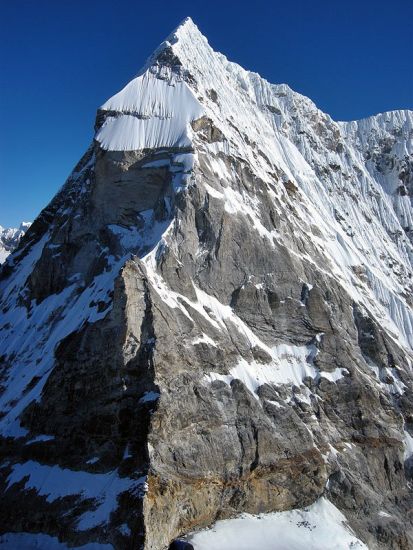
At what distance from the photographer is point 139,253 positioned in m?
45.8

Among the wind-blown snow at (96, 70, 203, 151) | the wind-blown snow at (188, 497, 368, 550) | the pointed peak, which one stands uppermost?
the pointed peak

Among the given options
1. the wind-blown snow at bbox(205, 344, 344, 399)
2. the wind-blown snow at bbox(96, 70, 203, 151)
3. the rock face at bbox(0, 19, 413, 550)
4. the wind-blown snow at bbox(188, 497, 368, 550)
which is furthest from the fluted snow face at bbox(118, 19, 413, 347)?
the wind-blown snow at bbox(188, 497, 368, 550)

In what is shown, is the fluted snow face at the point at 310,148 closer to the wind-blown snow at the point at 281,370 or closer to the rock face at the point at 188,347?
the rock face at the point at 188,347

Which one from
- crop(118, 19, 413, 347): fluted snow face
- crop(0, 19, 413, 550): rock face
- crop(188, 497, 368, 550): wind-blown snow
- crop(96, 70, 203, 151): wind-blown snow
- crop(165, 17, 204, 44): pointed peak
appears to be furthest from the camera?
crop(165, 17, 204, 44): pointed peak

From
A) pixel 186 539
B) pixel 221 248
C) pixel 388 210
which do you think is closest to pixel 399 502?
pixel 186 539

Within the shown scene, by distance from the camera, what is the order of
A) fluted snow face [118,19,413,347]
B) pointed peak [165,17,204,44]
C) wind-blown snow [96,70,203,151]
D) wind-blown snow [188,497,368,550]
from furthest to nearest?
pointed peak [165,17,204,44] → fluted snow face [118,19,413,347] → wind-blown snow [96,70,203,151] → wind-blown snow [188,497,368,550]

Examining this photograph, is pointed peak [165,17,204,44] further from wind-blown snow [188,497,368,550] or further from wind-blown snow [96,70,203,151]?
wind-blown snow [188,497,368,550]

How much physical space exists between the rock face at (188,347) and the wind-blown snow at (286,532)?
0.89 m

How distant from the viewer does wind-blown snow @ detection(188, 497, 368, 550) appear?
32.4 metres

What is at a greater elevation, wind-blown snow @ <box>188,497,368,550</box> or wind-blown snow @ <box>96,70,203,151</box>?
wind-blown snow @ <box>96,70,203,151</box>

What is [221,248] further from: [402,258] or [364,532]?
[402,258]

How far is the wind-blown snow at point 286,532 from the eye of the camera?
32406 millimetres

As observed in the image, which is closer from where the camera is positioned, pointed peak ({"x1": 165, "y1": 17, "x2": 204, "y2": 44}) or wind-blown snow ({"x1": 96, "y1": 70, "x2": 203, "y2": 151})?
wind-blown snow ({"x1": 96, "y1": 70, "x2": 203, "y2": 151})

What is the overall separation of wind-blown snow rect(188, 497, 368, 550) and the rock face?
0.89 metres
